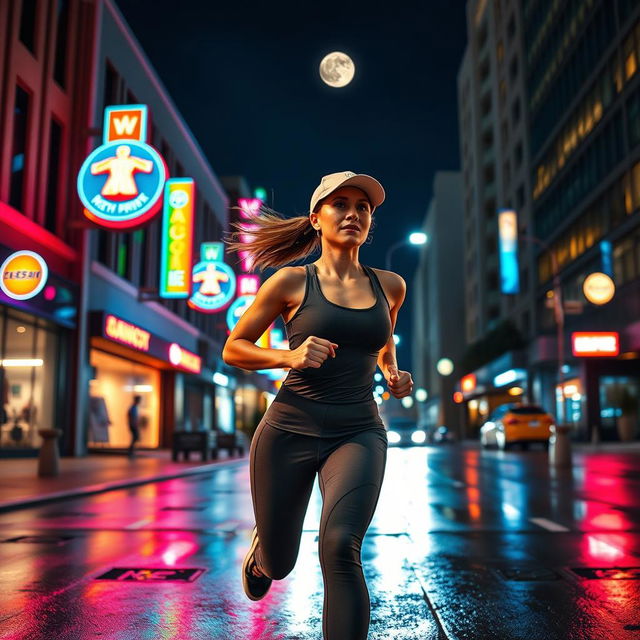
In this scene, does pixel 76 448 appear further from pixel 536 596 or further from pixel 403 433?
pixel 403 433

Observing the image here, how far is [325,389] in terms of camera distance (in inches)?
131

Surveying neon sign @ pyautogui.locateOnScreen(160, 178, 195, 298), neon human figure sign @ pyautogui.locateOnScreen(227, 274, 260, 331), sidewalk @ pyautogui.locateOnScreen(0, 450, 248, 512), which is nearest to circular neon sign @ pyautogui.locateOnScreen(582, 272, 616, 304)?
neon human figure sign @ pyautogui.locateOnScreen(227, 274, 260, 331)

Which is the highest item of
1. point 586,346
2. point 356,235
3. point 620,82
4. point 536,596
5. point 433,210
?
point 433,210

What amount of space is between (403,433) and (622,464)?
27.3m

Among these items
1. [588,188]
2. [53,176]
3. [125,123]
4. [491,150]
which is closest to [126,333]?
[53,176]

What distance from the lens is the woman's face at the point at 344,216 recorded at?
355cm

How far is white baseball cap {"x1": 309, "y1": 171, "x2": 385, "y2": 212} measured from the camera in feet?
11.4

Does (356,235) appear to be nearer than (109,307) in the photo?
Yes

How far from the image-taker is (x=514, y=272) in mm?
49438

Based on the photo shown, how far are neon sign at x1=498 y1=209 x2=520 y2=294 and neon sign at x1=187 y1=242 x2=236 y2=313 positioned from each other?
2162 centimetres

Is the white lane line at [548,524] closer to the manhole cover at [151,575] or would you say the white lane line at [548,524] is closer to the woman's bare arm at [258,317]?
the manhole cover at [151,575]

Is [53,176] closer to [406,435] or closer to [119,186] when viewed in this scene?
[119,186]

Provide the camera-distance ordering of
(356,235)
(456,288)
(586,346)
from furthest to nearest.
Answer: (456,288) < (586,346) < (356,235)

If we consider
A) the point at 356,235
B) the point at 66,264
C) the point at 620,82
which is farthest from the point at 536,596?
the point at 620,82
